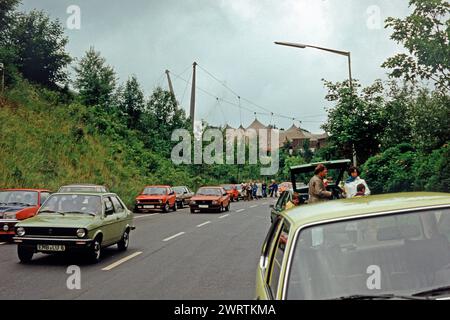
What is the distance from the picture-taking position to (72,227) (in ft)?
35.2

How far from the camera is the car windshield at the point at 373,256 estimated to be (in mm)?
3557

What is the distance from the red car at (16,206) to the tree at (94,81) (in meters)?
28.0

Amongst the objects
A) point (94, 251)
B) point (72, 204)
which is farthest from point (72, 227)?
point (72, 204)

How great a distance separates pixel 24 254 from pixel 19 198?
5714 millimetres

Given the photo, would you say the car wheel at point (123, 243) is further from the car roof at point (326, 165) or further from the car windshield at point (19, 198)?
the car roof at point (326, 165)

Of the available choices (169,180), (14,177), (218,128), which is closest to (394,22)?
(14,177)

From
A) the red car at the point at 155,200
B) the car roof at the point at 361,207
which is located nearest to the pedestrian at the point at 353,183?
the car roof at the point at 361,207

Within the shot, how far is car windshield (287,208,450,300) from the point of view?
356 centimetres

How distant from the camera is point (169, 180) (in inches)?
1793

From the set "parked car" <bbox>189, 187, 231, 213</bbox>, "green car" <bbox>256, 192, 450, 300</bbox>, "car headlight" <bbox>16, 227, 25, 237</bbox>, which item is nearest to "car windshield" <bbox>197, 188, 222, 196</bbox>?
"parked car" <bbox>189, 187, 231, 213</bbox>

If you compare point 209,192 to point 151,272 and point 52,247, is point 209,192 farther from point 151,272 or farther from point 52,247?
point 151,272

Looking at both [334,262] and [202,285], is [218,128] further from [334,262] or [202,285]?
[334,262]

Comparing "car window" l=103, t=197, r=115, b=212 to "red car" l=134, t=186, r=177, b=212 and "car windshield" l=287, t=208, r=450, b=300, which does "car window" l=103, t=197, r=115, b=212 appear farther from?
"red car" l=134, t=186, r=177, b=212
